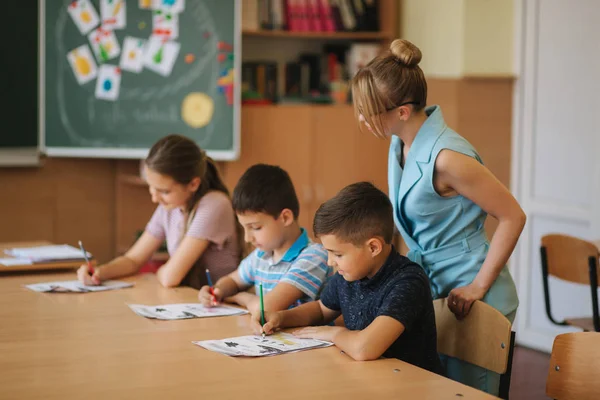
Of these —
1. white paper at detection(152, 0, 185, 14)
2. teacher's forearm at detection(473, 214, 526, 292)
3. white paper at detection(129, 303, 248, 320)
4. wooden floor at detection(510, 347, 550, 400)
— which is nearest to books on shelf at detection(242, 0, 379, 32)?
white paper at detection(152, 0, 185, 14)

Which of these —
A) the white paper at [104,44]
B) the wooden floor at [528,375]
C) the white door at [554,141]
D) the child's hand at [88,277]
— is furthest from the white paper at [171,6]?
the wooden floor at [528,375]

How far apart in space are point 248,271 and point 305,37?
9.53ft

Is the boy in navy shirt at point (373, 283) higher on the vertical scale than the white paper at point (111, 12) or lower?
lower

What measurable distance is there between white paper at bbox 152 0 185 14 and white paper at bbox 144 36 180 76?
0.16m

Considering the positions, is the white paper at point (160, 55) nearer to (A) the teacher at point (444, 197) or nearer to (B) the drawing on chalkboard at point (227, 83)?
(B) the drawing on chalkboard at point (227, 83)

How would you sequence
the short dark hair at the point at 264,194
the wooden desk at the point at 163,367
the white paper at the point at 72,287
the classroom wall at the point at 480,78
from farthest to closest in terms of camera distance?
the classroom wall at the point at 480,78 → the white paper at the point at 72,287 → the short dark hair at the point at 264,194 → the wooden desk at the point at 163,367

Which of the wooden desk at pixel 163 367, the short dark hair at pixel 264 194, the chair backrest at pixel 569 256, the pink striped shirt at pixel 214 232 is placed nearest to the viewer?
the wooden desk at pixel 163 367

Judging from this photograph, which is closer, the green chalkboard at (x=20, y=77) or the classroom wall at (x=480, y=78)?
the classroom wall at (x=480, y=78)

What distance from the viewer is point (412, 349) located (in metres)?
1.86

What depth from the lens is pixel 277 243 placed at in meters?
2.34

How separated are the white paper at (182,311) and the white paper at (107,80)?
8.64 feet

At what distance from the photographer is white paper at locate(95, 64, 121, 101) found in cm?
474

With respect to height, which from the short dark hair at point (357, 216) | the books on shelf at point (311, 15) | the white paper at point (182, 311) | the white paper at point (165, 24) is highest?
the books on shelf at point (311, 15)

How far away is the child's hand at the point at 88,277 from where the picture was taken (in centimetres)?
268
